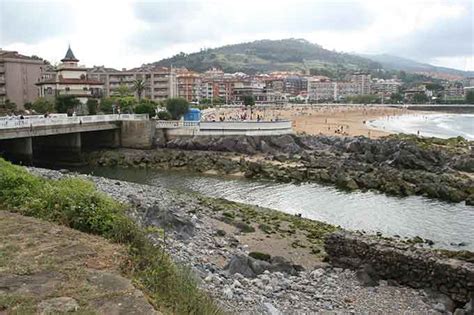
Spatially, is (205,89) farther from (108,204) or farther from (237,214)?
(108,204)

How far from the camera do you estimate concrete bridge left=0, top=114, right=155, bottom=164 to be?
37.5m

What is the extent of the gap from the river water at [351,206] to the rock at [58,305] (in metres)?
16.8

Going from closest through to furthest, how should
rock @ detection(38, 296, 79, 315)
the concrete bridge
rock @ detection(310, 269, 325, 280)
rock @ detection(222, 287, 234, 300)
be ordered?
rock @ detection(38, 296, 79, 315), rock @ detection(222, 287, 234, 300), rock @ detection(310, 269, 325, 280), the concrete bridge

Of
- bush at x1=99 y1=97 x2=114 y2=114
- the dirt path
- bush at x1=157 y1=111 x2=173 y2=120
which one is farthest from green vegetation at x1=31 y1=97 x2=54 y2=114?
the dirt path

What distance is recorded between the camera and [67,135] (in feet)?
146

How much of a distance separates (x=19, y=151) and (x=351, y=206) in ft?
85.2

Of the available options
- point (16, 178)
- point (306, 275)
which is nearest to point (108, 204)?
point (16, 178)

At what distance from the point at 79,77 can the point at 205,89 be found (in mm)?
81715

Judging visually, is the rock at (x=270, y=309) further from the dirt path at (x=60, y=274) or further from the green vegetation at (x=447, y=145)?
the green vegetation at (x=447, y=145)

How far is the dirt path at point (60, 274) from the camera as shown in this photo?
7.07 meters

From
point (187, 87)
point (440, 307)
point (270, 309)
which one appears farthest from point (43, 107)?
→ point (187, 87)

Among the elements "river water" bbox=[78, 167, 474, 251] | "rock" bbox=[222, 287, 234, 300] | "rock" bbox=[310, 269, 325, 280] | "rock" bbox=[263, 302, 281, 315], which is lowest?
"river water" bbox=[78, 167, 474, 251]

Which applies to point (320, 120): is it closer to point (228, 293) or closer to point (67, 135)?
point (67, 135)

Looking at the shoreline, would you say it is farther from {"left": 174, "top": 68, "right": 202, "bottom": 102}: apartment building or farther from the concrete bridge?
{"left": 174, "top": 68, "right": 202, "bottom": 102}: apartment building
